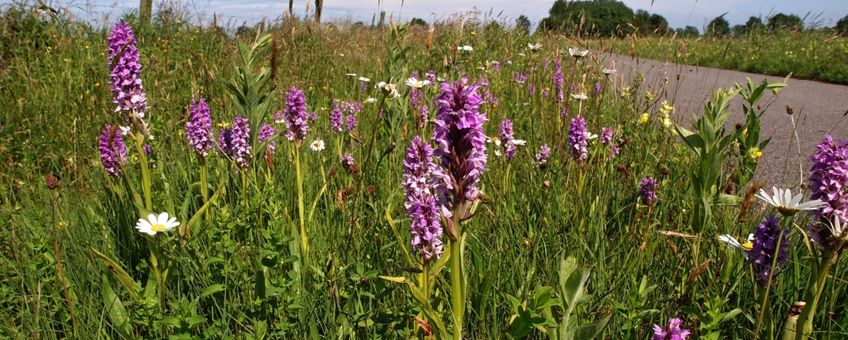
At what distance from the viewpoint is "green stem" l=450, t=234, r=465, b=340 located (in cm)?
118

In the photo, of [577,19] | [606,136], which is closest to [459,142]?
[606,136]

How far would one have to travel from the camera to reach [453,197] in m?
1.21

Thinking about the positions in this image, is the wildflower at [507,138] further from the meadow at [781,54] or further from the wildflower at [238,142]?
the meadow at [781,54]

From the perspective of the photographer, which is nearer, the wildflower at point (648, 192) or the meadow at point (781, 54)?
the wildflower at point (648, 192)

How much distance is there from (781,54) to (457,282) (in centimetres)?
1273

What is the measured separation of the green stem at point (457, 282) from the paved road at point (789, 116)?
186 cm

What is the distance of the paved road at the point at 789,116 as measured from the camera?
400cm

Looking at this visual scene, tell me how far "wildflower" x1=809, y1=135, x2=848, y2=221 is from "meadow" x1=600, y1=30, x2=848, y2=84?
7389 mm

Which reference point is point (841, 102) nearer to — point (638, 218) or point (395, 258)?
point (638, 218)

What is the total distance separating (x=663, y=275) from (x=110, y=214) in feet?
7.75

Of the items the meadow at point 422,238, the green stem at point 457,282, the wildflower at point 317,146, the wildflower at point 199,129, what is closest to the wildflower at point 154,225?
the meadow at point 422,238

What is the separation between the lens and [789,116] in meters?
5.89

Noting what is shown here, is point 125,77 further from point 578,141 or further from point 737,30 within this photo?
point 737,30

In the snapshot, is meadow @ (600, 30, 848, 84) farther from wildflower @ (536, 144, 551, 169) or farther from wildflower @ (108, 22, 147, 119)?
wildflower @ (108, 22, 147, 119)
